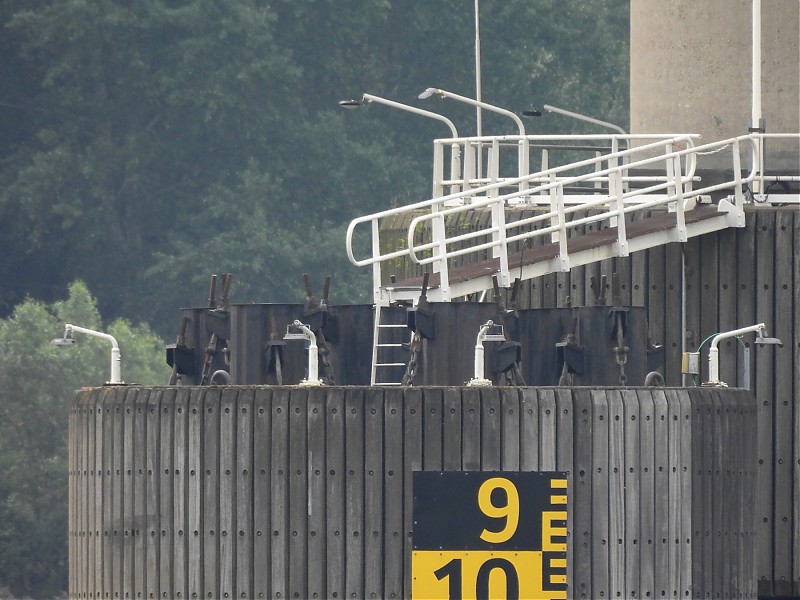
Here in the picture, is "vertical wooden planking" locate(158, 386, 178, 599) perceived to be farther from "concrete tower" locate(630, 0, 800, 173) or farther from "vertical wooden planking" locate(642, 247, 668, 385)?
"concrete tower" locate(630, 0, 800, 173)

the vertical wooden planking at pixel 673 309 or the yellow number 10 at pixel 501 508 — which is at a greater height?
the vertical wooden planking at pixel 673 309

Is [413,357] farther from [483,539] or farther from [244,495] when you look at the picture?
[244,495]

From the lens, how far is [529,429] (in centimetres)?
2189

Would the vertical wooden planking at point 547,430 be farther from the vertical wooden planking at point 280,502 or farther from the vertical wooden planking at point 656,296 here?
the vertical wooden planking at point 656,296

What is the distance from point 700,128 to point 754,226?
10.00ft

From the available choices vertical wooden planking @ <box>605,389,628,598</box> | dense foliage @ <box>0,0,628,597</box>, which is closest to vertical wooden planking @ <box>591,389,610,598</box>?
vertical wooden planking @ <box>605,389,628,598</box>

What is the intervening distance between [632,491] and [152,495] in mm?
4164

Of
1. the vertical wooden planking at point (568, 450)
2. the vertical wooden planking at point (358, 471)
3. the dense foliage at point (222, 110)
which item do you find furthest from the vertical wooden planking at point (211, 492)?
the dense foliage at point (222, 110)

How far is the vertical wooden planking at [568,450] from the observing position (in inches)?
863

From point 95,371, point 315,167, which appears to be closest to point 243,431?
point 95,371

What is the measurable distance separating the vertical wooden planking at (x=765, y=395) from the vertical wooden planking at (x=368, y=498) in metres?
4.86

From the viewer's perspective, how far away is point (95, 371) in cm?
4944

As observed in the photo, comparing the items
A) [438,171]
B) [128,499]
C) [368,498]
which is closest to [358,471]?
[368,498]

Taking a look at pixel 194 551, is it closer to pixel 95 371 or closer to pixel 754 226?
pixel 754 226
